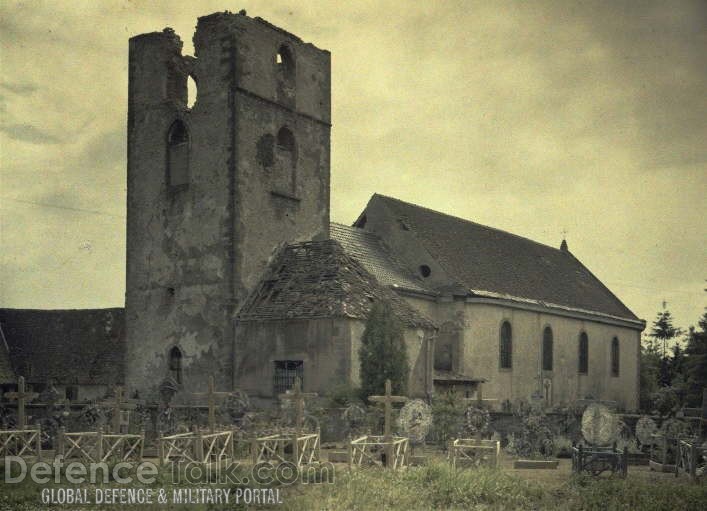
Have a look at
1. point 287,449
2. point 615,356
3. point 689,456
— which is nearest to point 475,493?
point 287,449

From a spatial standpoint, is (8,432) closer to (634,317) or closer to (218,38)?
(218,38)

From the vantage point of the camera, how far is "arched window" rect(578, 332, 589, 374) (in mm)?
47438

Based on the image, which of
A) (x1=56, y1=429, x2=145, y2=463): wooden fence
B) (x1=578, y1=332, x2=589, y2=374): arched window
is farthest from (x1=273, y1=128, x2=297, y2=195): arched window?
(x1=578, y1=332, x2=589, y2=374): arched window

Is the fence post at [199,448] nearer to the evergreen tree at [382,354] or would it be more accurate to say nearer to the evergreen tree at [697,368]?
the evergreen tree at [382,354]

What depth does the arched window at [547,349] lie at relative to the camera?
44125mm

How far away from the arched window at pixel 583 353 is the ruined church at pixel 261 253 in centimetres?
701

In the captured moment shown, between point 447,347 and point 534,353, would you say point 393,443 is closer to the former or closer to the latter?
point 447,347

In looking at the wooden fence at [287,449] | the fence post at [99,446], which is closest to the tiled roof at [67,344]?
the fence post at [99,446]

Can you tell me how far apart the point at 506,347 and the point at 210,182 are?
50.6 ft

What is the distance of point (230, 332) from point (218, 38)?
10209 millimetres

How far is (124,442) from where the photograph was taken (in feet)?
73.4

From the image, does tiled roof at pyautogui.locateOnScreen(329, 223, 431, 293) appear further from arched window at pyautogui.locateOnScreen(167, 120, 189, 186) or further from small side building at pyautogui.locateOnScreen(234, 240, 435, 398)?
arched window at pyautogui.locateOnScreen(167, 120, 189, 186)

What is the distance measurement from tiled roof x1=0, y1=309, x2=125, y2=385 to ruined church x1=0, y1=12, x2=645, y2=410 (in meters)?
15.4

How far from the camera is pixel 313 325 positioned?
101ft
